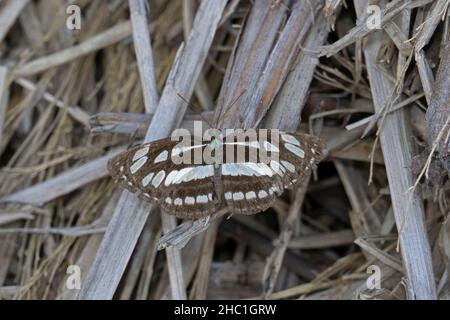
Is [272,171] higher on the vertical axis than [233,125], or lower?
lower

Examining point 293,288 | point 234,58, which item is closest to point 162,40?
point 234,58

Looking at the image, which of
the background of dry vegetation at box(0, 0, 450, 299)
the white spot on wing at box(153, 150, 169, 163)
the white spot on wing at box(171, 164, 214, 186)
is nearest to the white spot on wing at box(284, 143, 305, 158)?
the background of dry vegetation at box(0, 0, 450, 299)

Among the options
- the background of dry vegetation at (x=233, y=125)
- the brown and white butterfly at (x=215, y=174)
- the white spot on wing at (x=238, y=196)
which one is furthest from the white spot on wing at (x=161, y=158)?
the white spot on wing at (x=238, y=196)

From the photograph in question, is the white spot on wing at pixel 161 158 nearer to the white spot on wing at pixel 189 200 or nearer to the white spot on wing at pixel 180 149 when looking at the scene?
the white spot on wing at pixel 180 149

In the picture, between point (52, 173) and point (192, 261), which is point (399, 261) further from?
point (52, 173)

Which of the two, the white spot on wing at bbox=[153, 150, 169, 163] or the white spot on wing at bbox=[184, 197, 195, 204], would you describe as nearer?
the white spot on wing at bbox=[184, 197, 195, 204]

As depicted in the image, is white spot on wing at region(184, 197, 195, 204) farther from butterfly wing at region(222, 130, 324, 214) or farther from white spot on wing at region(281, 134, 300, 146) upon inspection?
white spot on wing at region(281, 134, 300, 146)

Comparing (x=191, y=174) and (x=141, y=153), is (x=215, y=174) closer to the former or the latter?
(x=191, y=174)

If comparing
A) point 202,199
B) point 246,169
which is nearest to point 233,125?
point 246,169
